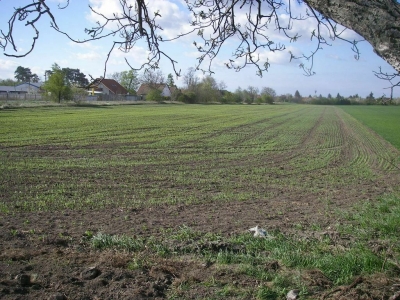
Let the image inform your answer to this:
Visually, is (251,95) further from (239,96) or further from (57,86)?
(57,86)

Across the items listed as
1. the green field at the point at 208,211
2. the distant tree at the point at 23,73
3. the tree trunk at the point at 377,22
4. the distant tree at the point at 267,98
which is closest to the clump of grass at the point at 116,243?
the green field at the point at 208,211

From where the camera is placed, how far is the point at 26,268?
3.95 meters

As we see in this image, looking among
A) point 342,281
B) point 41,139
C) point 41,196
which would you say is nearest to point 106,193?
point 41,196

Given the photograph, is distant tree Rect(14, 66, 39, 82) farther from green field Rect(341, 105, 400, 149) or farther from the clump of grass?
the clump of grass

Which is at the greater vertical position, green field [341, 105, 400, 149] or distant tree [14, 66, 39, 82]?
distant tree [14, 66, 39, 82]

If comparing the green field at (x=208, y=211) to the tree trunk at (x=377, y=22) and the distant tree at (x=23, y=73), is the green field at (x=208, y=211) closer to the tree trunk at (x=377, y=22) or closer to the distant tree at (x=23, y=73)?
the tree trunk at (x=377, y=22)

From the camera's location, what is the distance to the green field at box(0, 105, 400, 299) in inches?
160

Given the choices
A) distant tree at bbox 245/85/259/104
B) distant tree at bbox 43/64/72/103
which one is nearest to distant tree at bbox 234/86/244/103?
distant tree at bbox 245/85/259/104

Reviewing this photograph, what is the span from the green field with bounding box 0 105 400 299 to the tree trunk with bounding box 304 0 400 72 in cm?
209

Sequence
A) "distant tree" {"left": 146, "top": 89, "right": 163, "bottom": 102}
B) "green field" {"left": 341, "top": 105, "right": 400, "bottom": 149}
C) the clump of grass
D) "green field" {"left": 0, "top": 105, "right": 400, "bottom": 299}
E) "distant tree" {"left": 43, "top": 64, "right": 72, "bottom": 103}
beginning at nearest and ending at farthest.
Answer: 1. "green field" {"left": 0, "top": 105, "right": 400, "bottom": 299}
2. the clump of grass
3. "distant tree" {"left": 146, "top": 89, "right": 163, "bottom": 102}
4. "green field" {"left": 341, "top": 105, "right": 400, "bottom": 149}
5. "distant tree" {"left": 43, "top": 64, "right": 72, "bottom": 103}

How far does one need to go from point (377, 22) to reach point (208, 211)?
641 centimetres

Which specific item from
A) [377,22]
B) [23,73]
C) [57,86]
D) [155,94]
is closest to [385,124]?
[155,94]

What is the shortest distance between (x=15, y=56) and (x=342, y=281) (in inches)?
150

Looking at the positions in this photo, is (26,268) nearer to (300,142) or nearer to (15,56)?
(15,56)
